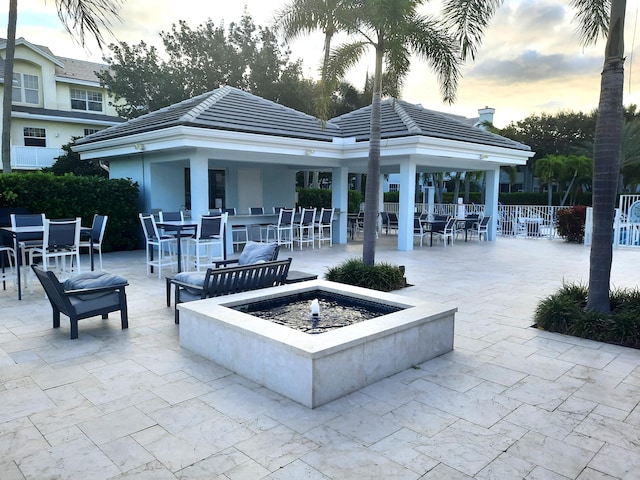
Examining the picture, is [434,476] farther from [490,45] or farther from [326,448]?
[490,45]

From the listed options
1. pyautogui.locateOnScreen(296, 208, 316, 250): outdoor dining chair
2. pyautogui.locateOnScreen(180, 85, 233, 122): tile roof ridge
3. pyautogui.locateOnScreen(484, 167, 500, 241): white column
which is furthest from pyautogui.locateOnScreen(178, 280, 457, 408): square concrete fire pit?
pyautogui.locateOnScreen(484, 167, 500, 241): white column

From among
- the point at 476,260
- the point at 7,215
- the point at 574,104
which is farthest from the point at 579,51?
the point at 574,104

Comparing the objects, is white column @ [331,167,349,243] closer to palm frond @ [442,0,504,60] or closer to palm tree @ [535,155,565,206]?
palm frond @ [442,0,504,60]

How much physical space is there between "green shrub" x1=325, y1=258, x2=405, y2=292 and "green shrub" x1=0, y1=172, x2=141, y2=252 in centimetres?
694

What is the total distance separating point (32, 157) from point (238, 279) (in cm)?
1956

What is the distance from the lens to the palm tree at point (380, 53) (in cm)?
765

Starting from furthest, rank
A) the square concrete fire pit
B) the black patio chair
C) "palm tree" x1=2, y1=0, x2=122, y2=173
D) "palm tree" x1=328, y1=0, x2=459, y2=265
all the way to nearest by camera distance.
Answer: "palm tree" x1=2, y1=0, x2=122, y2=173 < "palm tree" x1=328, y1=0, x2=459, y2=265 < the black patio chair < the square concrete fire pit

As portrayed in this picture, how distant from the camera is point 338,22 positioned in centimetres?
809

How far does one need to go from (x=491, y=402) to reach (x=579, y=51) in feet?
Result: 20.1

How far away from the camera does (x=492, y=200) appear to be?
55.2ft

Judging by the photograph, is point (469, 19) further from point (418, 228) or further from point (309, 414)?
point (418, 228)

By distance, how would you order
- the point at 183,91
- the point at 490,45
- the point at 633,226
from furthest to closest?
the point at 183,91, the point at 633,226, the point at 490,45

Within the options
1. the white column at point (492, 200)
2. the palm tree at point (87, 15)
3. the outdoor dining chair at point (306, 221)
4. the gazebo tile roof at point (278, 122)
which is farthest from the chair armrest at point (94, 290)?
the white column at point (492, 200)

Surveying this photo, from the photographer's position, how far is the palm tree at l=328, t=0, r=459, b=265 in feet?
25.1
